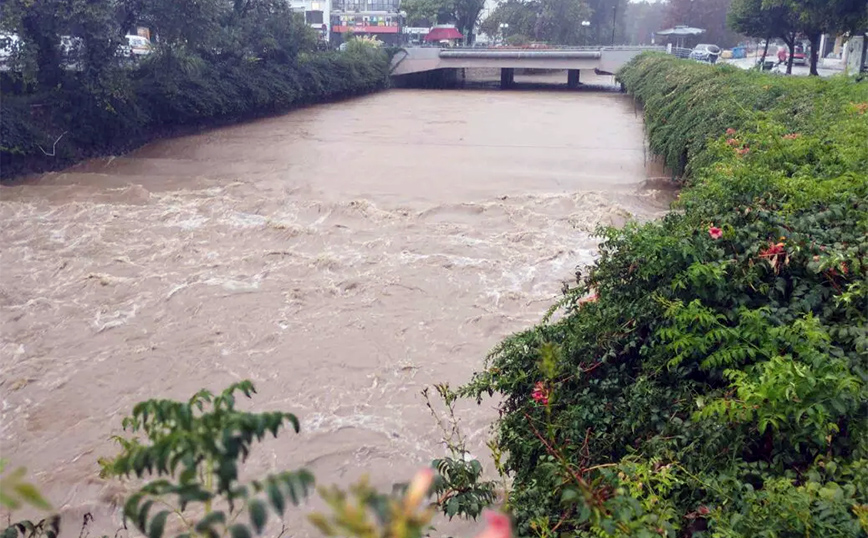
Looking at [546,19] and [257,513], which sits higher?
[546,19]

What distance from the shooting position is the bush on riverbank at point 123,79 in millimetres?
13320

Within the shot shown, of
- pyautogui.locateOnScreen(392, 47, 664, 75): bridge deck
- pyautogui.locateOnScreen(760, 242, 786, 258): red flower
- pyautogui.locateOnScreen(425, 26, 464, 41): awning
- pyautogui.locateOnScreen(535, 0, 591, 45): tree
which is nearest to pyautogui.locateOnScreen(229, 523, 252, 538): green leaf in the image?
pyautogui.locateOnScreen(760, 242, 786, 258): red flower

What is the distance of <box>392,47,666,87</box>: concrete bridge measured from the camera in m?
30.7

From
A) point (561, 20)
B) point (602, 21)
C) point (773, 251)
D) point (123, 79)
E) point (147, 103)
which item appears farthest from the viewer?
point (602, 21)

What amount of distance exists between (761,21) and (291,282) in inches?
739

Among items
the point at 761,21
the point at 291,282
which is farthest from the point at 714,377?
the point at 761,21

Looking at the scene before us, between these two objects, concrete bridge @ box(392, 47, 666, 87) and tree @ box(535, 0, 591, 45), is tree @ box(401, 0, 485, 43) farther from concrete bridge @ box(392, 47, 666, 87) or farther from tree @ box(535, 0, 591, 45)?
concrete bridge @ box(392, 47, 666, 87)

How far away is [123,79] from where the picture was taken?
1497 centimetres

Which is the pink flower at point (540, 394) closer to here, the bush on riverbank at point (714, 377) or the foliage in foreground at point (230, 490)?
the bush on riverbank at point (714, 377)

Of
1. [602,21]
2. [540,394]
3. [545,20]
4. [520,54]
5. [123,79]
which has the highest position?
[602,21]

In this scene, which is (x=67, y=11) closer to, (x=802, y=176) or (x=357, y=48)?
(x=802, y=176)

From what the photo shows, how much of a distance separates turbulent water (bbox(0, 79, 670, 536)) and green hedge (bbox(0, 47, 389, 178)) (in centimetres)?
69

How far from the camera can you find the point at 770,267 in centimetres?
326

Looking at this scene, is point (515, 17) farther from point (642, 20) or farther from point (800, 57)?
point (642, 20)
